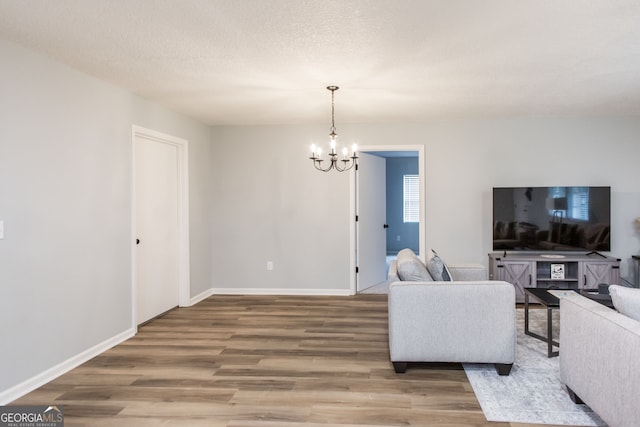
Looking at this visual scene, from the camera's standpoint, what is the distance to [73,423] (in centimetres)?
253

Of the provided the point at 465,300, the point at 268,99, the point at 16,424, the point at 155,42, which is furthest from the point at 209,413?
the point at 268,99

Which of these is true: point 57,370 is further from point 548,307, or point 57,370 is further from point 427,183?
point 427,183

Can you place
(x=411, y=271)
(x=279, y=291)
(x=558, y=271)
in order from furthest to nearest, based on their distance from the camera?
(x=279, y=291)
(x=558, y=271)
(x=411, y=271)

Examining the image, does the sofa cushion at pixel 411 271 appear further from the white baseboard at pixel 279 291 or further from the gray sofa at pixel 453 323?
the white baseboard at pixel 279 291

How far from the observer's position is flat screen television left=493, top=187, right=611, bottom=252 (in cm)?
544

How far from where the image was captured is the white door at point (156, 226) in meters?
4.64

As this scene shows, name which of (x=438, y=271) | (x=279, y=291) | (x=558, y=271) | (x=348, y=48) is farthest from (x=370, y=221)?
(x=348, y=48)

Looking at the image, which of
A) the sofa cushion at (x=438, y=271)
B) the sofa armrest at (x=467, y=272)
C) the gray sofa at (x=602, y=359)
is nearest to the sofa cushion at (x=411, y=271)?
the sofa cushion at (x=438, y=271)

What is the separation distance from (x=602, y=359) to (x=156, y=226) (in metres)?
4.25

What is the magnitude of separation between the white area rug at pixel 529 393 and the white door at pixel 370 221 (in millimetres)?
2790

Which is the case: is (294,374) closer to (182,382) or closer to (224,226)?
(182,382)

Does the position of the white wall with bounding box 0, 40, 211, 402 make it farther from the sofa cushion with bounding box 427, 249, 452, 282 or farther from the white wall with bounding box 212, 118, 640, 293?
the sofa cushion with bounding box 427, 249, 452, 282

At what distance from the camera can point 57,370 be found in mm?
3270

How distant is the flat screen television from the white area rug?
2.13m
